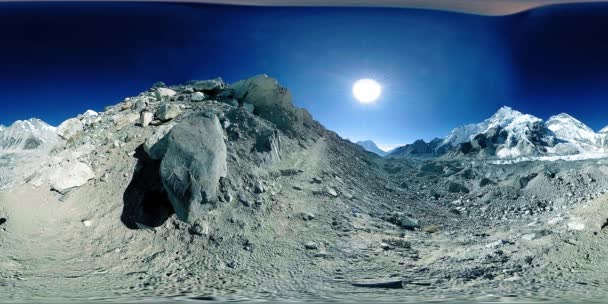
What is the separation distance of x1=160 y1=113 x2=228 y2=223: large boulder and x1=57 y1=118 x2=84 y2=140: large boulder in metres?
0.82

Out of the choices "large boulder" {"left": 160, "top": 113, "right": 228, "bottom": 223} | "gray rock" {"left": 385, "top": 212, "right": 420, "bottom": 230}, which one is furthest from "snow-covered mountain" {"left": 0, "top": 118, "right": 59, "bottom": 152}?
"gray rock" {"left": 385, "top": 212, "right": 420, "bottom": 230}

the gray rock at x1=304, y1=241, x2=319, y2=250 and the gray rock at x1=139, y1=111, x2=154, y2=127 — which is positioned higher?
the gray rock at x1=139, y1=111, x2=154, y2=127

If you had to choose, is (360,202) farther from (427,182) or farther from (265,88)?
(427,182)

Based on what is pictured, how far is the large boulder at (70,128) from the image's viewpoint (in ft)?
6.48

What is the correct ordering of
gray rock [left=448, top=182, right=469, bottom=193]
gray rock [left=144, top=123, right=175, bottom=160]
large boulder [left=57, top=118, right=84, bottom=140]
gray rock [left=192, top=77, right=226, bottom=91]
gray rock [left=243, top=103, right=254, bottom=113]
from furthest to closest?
gray rock [left=448, top=182, right=469, bottom=193] → gray rock [left=243, top=103, right=254, bottom=113] → large boulder [left=57, top=118, right=84, bottom=140] → gray rock [left=192, top=77, right=226, bottom=91] → gray rock [left=144, top=123, right=175, bottom=160]

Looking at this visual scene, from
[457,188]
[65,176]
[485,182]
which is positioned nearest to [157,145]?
[65,176]

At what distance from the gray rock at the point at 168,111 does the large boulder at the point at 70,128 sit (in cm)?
45

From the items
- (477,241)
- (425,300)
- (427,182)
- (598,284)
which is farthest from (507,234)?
(427,182)

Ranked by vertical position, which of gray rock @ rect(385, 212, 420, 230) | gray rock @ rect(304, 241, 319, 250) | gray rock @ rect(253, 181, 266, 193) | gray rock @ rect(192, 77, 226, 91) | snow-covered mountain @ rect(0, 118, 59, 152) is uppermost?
gray rock @ rect(192, 77, 226, 91)

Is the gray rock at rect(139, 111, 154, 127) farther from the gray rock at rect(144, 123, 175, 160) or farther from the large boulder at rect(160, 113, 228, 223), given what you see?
the large boulder at rect(160, 113, 228, 223)

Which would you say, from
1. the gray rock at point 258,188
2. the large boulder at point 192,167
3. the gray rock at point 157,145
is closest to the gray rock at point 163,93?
the gray rock at point 157,145

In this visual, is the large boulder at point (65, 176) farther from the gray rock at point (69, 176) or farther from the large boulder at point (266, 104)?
the large boulder at point (266, 104)

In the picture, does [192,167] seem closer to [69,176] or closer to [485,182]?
[69,176]

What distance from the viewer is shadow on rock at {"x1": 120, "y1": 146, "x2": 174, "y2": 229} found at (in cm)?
148
